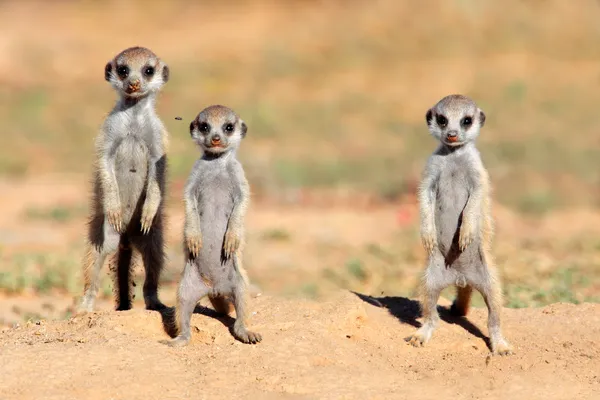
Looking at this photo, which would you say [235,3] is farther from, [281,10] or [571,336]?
[571,336]

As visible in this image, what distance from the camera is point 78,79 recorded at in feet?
79.8

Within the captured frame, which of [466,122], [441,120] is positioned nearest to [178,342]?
[441,120]

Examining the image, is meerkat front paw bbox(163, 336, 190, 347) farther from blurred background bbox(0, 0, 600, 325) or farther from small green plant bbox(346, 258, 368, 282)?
small green plant bbox(346, 258, 368, 282)

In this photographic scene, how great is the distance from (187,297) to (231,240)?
461 mm

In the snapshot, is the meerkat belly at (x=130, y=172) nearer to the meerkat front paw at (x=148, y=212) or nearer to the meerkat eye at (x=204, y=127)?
the meerkat front paw at (x=148, y=212)

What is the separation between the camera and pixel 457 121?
614 centimetres

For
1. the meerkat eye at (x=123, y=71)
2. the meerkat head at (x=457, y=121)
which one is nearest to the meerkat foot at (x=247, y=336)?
the meerkat head at (x=457, y=121)

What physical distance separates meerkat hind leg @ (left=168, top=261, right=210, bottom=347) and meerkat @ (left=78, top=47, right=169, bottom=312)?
0.69 m

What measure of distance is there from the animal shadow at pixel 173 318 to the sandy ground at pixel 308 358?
0.11ft

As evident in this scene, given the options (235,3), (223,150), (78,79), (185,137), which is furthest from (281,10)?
(223,150)

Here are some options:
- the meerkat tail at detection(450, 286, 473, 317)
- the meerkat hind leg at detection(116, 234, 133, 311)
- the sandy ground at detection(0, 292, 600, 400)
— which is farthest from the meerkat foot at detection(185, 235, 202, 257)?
the meerkat tail at detection(450, 286, 473, 317)

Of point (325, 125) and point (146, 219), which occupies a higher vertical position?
point (325, 125)

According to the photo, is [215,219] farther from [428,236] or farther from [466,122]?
[466,122]

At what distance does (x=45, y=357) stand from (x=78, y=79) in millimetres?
19876
